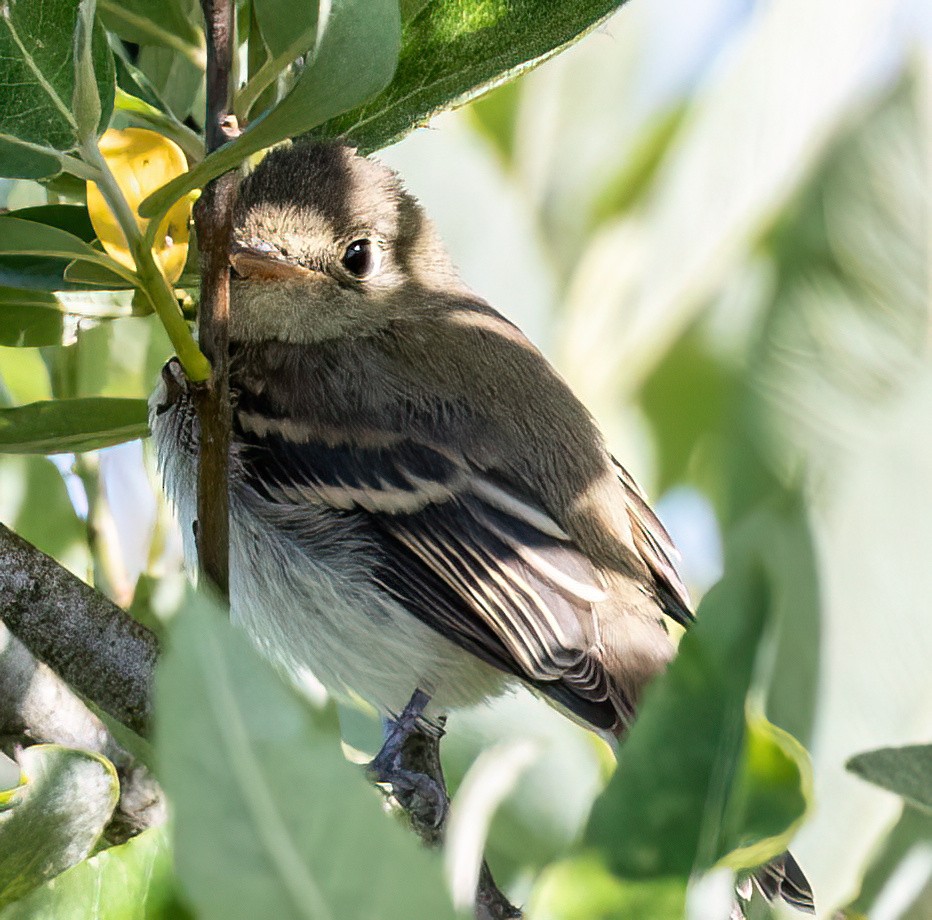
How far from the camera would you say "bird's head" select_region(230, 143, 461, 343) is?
1.93m

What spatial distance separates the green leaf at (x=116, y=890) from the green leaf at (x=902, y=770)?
39cm

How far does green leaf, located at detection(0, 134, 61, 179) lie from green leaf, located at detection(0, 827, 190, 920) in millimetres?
551

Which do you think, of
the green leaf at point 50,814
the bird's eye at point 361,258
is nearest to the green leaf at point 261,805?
the green leaf at point 50,814

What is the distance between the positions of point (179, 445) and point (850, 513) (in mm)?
1511

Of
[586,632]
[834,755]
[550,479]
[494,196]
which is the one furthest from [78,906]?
[550,479]

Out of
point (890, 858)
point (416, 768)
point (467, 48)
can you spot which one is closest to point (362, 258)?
point (416, 768)

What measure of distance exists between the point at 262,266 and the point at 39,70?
0.98m

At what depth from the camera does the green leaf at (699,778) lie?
0.46 metres

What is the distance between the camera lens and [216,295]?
1.04 m

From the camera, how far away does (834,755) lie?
0.56m

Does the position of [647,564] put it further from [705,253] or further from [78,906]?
[78,906]

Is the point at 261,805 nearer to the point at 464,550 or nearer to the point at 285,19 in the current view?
the point at 285,19

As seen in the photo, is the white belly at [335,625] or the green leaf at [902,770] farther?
the white belly at [335,625]

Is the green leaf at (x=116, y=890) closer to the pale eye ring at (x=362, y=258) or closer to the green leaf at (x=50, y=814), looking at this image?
the green leaf at (x=50, y=814)
